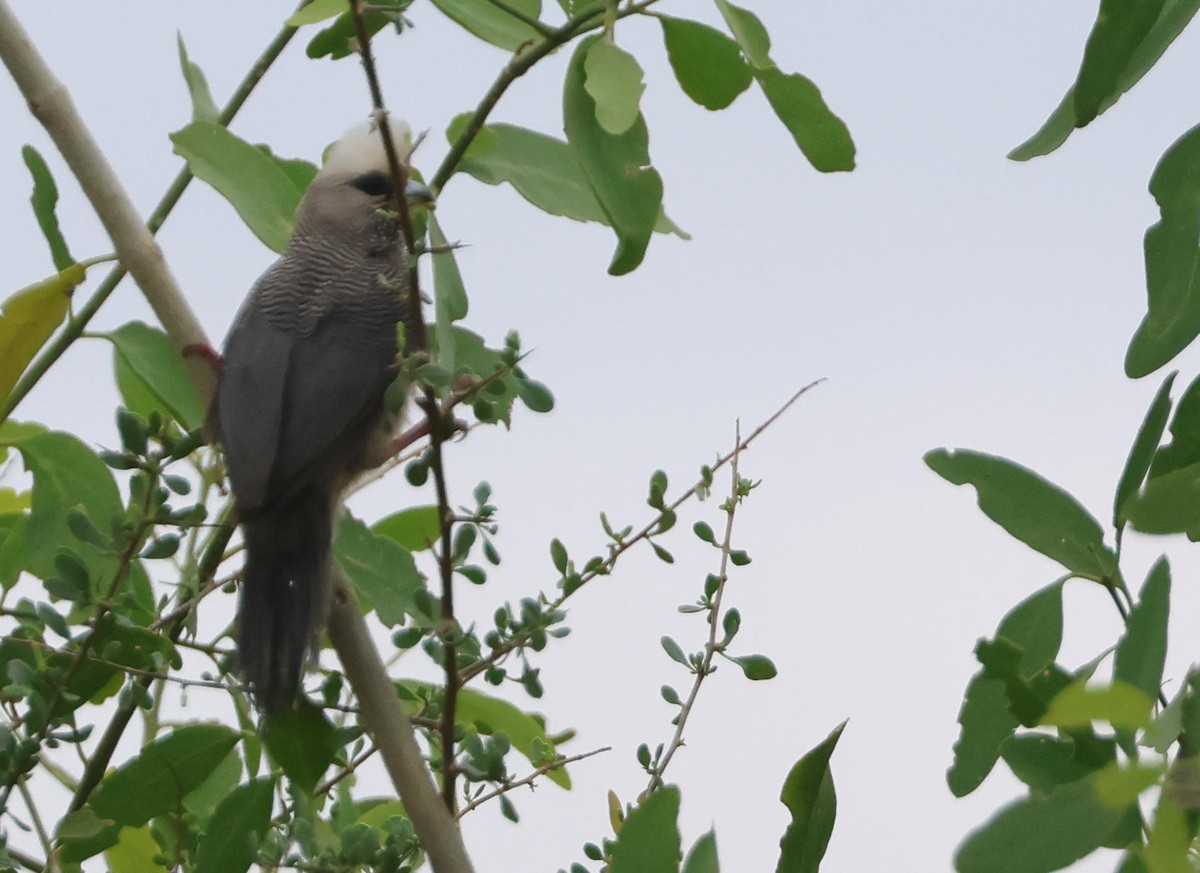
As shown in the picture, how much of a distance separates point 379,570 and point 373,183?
1.27 meters

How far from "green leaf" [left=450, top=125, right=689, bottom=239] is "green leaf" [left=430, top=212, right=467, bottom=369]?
0.23m

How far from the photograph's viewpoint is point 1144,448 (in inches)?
42.6

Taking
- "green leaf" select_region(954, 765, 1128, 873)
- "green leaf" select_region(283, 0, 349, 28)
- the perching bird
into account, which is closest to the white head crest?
the perching bird

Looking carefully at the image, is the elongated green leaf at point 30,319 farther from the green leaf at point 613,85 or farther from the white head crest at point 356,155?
the white head crest at point 356,155

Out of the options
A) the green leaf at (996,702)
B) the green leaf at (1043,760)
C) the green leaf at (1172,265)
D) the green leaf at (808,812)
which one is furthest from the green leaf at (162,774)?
the green leaf at (1172,265)

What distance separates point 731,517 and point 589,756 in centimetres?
32

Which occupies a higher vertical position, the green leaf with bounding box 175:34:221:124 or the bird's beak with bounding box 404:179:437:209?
the green leaf with bounding box 175:34:221:124

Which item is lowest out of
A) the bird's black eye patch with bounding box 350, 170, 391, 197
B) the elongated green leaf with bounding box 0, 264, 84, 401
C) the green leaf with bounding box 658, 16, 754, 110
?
the green leaf with bounding box 658, 16, 754, 110

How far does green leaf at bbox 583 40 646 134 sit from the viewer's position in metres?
1.03

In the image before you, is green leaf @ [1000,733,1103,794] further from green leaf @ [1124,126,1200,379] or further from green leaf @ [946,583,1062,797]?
green leaf @ [1124,126,1200,379]

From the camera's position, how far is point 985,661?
95 cm

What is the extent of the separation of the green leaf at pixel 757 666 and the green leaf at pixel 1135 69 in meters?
0.72

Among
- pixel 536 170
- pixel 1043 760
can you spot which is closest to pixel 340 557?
pixel 536 170

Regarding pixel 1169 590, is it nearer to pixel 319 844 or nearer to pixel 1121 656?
pixel 1121 656
